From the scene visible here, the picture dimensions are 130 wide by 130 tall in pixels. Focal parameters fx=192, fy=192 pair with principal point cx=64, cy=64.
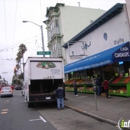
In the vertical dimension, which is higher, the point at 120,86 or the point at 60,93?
the point at 120,86

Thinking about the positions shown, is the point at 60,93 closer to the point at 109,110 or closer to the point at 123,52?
the point at 109,110

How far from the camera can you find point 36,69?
41.8 ft

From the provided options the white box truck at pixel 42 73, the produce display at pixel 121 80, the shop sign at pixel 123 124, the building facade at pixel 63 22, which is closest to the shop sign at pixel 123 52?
the produce display at pixel 121 80

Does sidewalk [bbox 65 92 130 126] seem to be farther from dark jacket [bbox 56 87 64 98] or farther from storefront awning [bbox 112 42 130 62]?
storefront awning [bbox 112 42 130 62]

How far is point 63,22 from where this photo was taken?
101 feet

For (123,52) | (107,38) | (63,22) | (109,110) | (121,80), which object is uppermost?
(63,22)

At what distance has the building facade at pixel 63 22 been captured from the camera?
100 ft

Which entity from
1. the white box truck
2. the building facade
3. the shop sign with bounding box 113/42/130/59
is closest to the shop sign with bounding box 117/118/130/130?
the white box truck

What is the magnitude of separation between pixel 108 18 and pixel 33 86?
27.3ft

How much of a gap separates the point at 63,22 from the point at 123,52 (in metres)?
19.0

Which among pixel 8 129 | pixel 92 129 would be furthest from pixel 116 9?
pixel 8 129

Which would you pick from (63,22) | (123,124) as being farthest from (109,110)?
(63,22)

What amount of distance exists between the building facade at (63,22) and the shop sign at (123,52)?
16.9 meters

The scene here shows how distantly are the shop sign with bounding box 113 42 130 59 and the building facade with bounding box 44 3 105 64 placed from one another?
1695 centimetres
